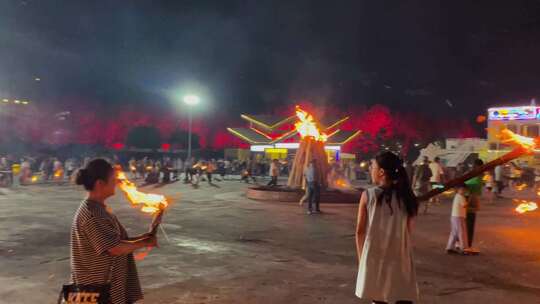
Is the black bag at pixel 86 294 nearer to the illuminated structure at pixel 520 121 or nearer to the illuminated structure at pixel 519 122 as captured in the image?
the illuminated structure at pixel 519 122

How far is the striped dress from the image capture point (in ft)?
9.55

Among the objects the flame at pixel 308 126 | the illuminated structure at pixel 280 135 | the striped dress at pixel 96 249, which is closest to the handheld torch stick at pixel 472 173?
the striped dress at pixel 96 249

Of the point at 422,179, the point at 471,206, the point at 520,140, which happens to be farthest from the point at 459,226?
the point at 422,179

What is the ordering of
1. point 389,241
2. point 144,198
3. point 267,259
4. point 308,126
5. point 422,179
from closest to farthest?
point 389,241
point 144,198
point 267,259
point 422,179
point 308,126

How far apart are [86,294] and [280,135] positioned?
42.4 meters

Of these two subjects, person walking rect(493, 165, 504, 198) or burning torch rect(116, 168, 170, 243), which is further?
person walking rect(493, 165, 504, 198)

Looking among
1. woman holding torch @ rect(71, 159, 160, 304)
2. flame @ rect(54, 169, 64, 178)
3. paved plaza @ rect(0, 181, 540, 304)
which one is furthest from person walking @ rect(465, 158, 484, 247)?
flame @ rect(54, 169, 64, 178)

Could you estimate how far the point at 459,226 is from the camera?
862 centimetres

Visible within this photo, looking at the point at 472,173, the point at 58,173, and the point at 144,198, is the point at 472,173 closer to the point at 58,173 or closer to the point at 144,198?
the point at 144,198

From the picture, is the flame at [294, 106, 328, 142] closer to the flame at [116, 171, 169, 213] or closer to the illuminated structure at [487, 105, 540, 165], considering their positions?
the flame at [116, 171, 169, 213]

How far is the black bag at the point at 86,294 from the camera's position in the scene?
2912mm

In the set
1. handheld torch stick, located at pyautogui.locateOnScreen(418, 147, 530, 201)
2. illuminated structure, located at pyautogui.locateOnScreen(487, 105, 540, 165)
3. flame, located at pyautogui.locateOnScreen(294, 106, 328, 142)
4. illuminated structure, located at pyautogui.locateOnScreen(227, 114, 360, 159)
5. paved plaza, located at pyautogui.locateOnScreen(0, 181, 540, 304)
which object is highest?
illuminated structure, located at pyautogui.locateOnScreen(487, 105, 540, 165)

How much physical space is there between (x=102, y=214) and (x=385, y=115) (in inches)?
2479

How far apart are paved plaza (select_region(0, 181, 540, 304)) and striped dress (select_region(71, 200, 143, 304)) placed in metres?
2.79
